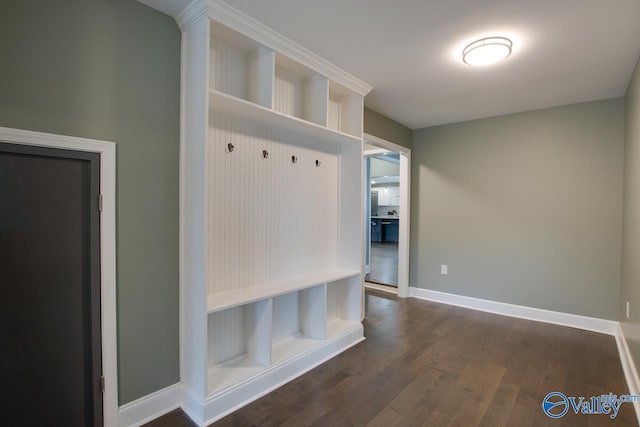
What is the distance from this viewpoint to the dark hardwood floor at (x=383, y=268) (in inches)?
214

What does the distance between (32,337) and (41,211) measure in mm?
646

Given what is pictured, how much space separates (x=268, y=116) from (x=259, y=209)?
0.73 meters

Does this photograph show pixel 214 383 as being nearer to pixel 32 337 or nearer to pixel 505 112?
pixel 32 337

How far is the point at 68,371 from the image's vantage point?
165 centimetres

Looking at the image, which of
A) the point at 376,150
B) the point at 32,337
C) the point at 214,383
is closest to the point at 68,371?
the point at 32,337

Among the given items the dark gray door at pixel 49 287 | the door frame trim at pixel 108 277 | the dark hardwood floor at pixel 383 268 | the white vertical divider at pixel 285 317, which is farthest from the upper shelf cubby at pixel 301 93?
the dark hardwood floor at pixel 383 268

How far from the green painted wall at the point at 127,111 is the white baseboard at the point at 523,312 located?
3.56 meters

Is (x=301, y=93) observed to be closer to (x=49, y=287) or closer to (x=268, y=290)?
(x=268, y=290)

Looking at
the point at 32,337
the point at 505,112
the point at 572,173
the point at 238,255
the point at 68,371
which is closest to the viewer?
the point at 32,337

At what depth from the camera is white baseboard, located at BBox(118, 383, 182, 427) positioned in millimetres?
1799

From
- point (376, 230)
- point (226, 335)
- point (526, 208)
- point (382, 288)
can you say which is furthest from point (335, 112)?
point (376, 230)

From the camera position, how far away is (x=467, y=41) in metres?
2.18

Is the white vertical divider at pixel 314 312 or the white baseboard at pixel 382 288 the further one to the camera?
the white baseboard at pixel 382 288

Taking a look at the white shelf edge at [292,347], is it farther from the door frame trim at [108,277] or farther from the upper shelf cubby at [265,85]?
the upper shelf cubby at [265,85]
